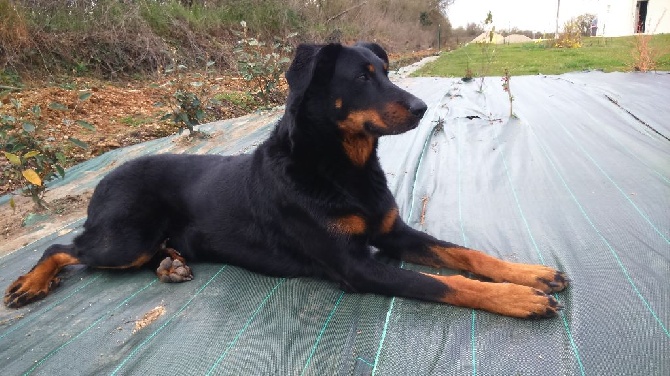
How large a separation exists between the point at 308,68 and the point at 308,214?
84cm

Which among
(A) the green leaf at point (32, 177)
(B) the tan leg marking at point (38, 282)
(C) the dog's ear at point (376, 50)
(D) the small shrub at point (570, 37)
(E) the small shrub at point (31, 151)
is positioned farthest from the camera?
(D) the small shrub at point (570, 37)

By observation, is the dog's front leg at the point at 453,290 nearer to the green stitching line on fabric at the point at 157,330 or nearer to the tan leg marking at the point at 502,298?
the tan leg marking at the point at 502,298

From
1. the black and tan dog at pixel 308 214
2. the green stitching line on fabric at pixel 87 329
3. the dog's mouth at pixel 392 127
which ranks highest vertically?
the dog's mouth at pixel 392 127

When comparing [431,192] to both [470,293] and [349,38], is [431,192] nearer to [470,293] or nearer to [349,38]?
[470,293]

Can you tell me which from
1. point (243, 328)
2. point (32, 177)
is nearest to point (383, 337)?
point (243, 328)

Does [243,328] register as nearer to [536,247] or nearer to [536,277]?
[536,277]

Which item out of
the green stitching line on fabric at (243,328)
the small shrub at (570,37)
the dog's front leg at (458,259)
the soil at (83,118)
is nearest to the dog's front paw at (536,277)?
the dog's front leg at (458,259)

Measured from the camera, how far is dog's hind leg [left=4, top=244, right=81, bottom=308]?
2.85 metres

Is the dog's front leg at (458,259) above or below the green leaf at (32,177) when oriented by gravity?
below

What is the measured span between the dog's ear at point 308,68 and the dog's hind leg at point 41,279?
5.97 feet

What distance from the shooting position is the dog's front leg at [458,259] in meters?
2.41

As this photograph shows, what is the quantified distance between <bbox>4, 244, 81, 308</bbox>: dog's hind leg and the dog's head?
1.82 meters

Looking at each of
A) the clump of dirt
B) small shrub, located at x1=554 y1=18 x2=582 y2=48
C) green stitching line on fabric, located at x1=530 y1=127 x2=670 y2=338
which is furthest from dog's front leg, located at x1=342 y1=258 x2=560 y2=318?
small shrub, located at x1=554 y1=18 x2=582 y2=48

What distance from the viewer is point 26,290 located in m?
2.88
